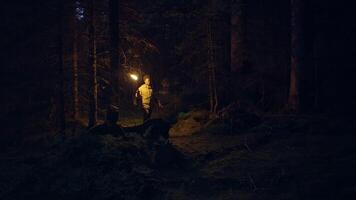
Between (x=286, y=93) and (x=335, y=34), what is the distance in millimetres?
3794

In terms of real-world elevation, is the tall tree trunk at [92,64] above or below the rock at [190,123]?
above

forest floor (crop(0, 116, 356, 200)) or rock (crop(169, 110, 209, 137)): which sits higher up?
rock (crop(169, 110, 209, 137))

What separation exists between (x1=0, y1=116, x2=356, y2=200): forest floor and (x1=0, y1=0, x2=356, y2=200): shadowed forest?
43 mm

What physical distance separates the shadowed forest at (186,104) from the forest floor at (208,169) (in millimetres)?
43

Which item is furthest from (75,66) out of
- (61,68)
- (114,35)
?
(114,35)

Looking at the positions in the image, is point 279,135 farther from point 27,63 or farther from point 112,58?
point 27,63

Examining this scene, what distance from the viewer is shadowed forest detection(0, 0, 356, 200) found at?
11.5 m

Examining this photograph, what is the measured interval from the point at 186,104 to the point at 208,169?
35.6 ft

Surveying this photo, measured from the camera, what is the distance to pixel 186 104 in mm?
23094

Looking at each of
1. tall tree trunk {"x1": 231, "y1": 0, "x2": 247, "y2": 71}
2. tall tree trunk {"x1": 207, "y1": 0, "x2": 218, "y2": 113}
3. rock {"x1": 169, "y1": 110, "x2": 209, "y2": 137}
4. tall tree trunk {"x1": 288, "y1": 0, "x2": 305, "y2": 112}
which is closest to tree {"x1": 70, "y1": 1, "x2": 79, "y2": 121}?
rock {"x1": 169, "y1": 110, "x2": 209, "y2": 137}

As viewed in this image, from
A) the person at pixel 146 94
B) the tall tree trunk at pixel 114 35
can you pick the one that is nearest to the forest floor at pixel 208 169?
the person at pixel 146 94

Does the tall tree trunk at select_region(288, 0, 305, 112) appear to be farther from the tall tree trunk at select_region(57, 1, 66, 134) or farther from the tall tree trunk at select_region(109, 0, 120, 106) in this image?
the tall tree trunk at select_region(57, 1, 66, 134)

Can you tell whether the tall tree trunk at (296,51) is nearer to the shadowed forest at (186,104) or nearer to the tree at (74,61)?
the shadowed forest at (186,104)

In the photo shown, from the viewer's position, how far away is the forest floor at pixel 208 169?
10281mm
